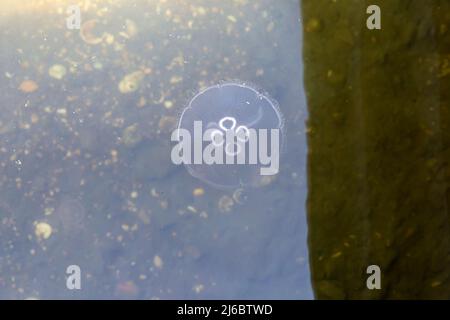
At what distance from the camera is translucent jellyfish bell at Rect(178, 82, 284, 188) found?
3.78 feet

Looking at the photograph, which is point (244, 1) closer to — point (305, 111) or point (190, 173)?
point (305, 111)

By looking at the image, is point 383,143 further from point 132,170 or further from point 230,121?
point 132,170

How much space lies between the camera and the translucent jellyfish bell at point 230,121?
1151 millimetres

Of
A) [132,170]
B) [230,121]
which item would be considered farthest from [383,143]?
[132,170]

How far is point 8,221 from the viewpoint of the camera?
116cm

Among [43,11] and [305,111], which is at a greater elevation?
[43,11]

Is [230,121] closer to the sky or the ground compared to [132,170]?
closer to the sky

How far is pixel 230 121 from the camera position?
45.4 inches

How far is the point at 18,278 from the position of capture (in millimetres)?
1152

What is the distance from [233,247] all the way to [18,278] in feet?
1.55
